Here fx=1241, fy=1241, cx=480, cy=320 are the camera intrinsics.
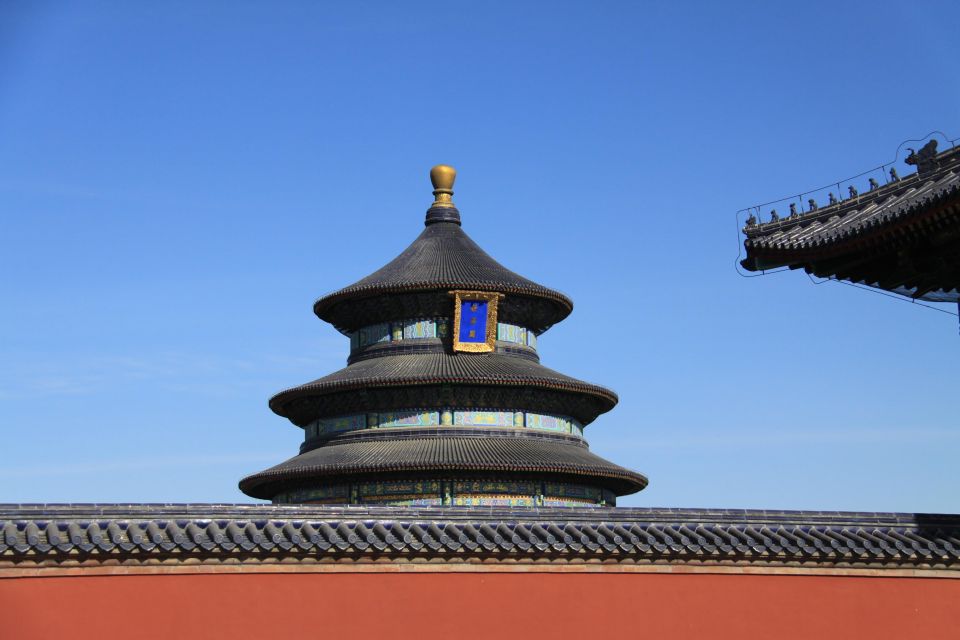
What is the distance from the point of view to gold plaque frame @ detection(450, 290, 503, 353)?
2950cm

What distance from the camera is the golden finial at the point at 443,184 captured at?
109 feet

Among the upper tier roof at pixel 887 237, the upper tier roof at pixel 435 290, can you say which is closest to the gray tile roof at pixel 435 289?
the upper tier roof at pixel 435 290

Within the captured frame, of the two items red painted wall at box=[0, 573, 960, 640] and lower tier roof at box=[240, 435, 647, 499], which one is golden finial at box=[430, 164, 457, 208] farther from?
red painted wall at box=[0, 573, 960, 640]

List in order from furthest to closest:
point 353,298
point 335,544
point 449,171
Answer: point 449,171 → point 353,298 → point 335,544

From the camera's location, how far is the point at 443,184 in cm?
3375

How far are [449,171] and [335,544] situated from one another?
19.5 m

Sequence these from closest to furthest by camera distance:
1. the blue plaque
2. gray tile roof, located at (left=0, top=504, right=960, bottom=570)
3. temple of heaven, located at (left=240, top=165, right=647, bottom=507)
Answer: gray tile roof, located at (left=0, top=504, right=960, bottom=570) → temple of heaven, located at (left=240, top=165, right=647, bottom=507) → the blue plaque

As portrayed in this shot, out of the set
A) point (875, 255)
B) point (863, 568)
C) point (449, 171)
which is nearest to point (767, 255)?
point (875, 255)

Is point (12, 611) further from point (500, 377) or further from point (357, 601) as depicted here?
point (500, 377)

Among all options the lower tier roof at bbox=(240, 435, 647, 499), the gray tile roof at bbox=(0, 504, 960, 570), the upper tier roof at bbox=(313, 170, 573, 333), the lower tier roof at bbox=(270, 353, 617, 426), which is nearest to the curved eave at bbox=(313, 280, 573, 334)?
the upper tier roof at bbox=(313, 170, 573, 333)

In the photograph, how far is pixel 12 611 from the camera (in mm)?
14117

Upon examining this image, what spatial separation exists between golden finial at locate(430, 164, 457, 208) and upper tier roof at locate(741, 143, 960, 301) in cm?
1641

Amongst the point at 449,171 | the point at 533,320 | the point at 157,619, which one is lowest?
the point at 157,619

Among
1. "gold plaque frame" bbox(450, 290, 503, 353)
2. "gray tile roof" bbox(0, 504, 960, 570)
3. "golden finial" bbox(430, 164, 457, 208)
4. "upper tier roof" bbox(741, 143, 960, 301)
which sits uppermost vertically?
"golden finial" bbox(430, 164, 457, 208)
